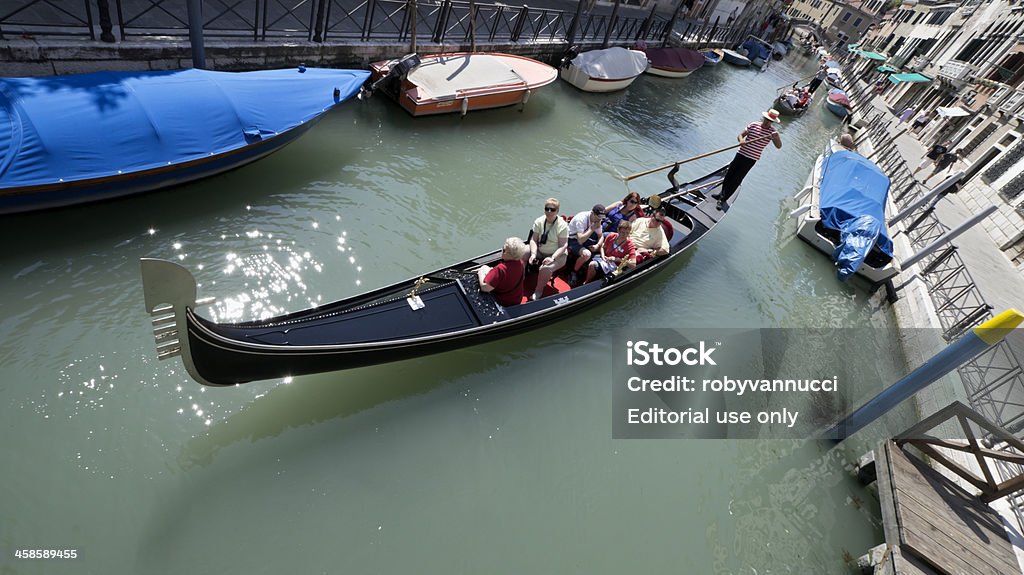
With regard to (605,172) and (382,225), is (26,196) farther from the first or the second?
(605,172)

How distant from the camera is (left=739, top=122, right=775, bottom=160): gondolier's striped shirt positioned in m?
7.03

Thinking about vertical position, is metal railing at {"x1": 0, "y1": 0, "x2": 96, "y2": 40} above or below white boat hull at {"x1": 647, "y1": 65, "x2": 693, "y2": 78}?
below

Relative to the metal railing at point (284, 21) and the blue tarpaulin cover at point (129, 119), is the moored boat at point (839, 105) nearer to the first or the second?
the metal railing at point (284, 21)

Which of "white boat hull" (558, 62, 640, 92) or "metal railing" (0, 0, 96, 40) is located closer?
"metal railing" (0, 0, 96, 40)

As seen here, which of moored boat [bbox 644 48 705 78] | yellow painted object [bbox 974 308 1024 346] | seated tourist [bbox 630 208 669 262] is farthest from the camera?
moored boat [bbox 644 48 705 78]

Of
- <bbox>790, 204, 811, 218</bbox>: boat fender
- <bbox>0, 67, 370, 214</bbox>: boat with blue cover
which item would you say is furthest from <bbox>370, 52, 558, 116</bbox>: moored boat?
<bbox>790, 204, 811, 218</bbox>: boat fender

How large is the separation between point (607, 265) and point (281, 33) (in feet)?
24.1

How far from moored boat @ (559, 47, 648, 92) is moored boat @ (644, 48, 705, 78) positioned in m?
3.19

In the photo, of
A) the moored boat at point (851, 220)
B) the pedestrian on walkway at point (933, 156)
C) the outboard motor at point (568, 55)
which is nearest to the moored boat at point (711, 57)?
the pedestrian on walkway at point (933, 156)

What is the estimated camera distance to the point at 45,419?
3.29 m

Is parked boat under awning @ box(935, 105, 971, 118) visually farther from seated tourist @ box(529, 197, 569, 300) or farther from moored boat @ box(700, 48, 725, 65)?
seated tourist @ box(529, 197, 569, 300)

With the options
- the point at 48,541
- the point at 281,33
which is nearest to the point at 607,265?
the point at 48,541

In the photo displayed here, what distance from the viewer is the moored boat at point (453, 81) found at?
27.9 feet

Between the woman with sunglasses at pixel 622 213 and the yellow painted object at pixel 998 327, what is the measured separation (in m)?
3.41
